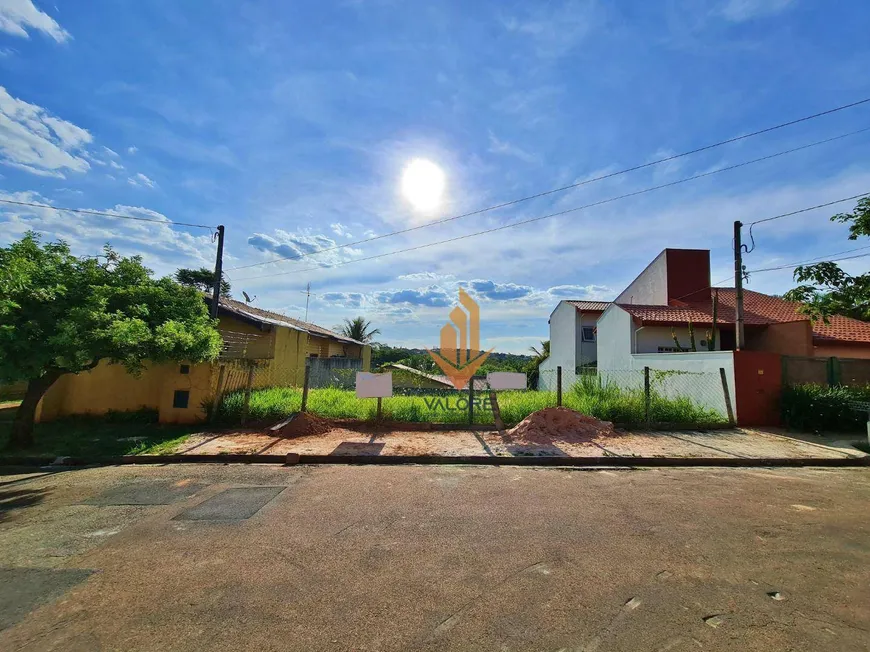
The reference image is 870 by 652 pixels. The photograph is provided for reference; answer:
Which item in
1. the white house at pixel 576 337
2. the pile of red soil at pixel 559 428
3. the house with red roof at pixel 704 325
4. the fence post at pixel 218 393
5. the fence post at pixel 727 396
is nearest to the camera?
the pile of red soil at pixel 559 428

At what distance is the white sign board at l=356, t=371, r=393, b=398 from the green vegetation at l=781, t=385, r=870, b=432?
9.73 metres

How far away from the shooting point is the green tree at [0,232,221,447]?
629 centimetres

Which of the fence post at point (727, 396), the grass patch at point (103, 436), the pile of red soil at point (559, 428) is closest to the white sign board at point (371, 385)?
the pile of red soil at point (559, 428)

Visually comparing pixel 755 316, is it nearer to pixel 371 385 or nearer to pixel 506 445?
pixel 506 445

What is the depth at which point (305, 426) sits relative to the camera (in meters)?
8.86

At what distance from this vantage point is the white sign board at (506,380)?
31.5 ft

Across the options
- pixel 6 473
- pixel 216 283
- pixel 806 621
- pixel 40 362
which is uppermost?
Answer: pixel 216 283

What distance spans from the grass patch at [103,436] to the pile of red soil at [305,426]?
6.67 ft

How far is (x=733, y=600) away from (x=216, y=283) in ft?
46.2

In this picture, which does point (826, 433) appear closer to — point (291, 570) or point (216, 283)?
point (291, 570)

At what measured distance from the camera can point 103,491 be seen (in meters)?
5.45

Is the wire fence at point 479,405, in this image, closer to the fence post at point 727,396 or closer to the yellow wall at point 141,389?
the fence post at point 727,396

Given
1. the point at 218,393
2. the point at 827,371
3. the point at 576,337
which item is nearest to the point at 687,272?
the point at 576,337

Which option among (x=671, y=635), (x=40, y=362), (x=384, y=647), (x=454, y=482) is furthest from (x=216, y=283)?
(x=671, y=635)
